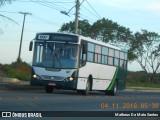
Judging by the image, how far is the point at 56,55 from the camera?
29.6m

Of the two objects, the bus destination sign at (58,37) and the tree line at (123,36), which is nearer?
the bus destination sign at (58,37)

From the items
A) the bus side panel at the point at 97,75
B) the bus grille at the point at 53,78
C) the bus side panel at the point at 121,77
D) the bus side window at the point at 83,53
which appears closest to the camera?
the bus grille at the point at 53,78

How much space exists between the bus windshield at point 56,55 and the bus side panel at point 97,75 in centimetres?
89

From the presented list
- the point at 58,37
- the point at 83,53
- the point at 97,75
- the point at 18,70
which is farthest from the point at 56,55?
the point at 18,70

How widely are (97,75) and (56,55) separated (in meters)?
3.97

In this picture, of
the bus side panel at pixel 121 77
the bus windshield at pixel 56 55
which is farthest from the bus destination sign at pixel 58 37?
the bus side panel at pixel 121 77

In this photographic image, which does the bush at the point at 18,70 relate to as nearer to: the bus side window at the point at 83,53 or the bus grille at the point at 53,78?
the bus side window at the point at 83,53

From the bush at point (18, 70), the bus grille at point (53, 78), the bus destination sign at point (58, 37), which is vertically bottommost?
the bus grille at point (53, 78)

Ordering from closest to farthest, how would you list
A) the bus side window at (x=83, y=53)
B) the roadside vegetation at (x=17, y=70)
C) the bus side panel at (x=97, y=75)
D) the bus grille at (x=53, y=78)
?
the bus grille at (x=53, y=78) < the bus side window at (x=83, y=53) < the bus side panel at (x=97, y=75) < the roadside vegetation at (x=17, y=70)

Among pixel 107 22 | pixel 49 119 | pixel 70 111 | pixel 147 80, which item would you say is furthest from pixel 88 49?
pixel 147 80

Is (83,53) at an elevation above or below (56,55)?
above

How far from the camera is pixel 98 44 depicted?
32719 mm

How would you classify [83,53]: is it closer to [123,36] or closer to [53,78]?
[53,78]

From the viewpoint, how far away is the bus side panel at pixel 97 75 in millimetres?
30500
